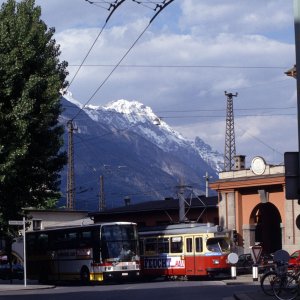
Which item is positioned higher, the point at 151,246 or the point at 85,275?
the point at 151,246

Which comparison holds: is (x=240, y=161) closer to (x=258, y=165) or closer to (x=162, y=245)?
(x=258, y=165)

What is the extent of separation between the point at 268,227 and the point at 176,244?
Answer: 1176 centimetres

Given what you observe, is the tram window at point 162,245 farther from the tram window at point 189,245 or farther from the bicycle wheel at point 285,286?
the bicycle wheel at point 285,286

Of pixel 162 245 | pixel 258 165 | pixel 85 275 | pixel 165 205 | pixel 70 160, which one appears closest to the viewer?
pixel 85 275

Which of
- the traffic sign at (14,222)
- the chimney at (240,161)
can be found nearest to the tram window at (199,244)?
the traffic sign at (14,222)

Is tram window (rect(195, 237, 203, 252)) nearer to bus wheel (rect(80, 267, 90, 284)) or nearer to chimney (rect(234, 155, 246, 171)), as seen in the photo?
bus wheel (rect(80, 267, 90, 284))

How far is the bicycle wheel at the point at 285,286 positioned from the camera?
2459 centimetres

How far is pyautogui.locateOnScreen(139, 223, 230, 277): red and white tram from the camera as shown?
1799 inches

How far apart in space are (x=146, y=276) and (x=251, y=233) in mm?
8421

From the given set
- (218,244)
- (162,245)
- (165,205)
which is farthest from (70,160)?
(218,244)

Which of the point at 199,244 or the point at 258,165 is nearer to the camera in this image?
the point at 199,244

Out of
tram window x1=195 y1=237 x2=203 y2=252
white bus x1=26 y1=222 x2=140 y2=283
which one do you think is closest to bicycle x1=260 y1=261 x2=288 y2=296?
white bus x1=26 y1=222 x2=140 y2=283

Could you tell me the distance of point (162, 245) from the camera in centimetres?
4825

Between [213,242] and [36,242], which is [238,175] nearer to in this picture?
[213,242]
